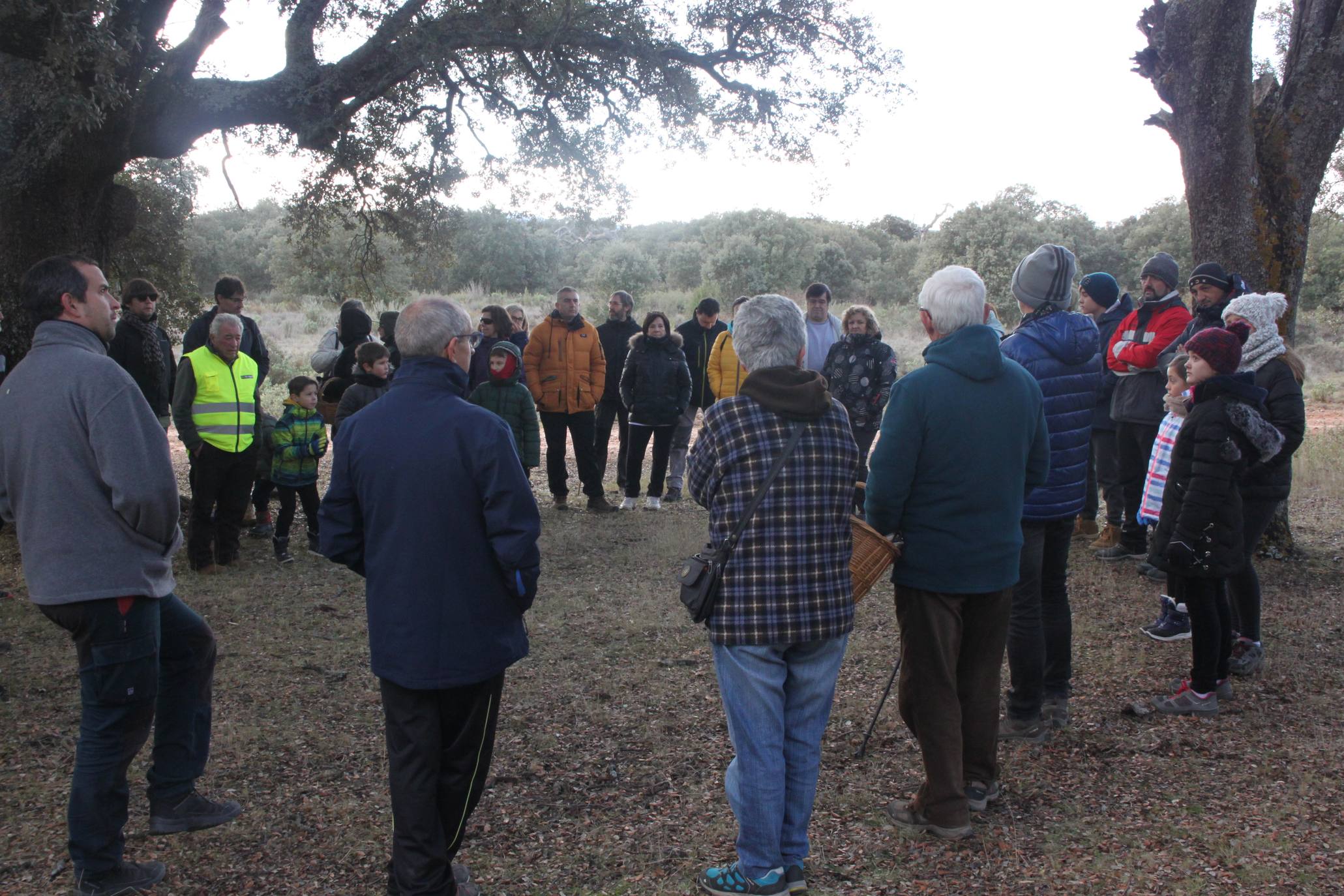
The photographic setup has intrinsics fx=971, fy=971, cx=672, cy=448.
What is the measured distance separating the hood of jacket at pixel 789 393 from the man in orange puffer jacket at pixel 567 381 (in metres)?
6.38

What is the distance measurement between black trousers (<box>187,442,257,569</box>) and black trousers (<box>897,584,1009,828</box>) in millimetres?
5366

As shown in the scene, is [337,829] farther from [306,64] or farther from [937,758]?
[306,64]

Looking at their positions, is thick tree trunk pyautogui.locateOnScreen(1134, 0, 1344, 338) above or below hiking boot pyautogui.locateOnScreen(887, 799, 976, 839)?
above

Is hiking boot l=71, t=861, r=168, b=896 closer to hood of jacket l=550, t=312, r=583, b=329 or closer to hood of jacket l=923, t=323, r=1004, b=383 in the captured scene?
hood of jacket l=923, t=323, r=1004, b=383

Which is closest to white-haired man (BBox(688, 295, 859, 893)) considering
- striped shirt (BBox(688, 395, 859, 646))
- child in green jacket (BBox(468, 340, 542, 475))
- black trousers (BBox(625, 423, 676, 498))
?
striped shirt (BBox(688, 395, 859, 646))

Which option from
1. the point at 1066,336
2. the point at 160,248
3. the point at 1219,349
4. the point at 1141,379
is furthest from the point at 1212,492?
the point at 160,248

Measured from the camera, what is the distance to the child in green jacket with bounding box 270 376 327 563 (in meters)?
7.59

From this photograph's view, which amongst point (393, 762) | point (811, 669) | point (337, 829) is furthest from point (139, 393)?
point (811, 669)

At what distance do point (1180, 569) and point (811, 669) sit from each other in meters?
2.32

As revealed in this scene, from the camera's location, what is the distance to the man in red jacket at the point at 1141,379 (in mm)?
7121

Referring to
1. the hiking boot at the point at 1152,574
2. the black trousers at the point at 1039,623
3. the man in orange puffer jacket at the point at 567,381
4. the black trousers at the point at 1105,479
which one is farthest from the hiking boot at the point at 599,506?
the black trousers at the point at 1039,623

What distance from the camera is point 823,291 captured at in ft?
30.3

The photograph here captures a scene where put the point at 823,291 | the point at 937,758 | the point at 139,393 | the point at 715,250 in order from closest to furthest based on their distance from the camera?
the point at 139,393 < the point at 937,758 < the point at 823,291 < the point at 715,250

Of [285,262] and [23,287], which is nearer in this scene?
[23,287]
